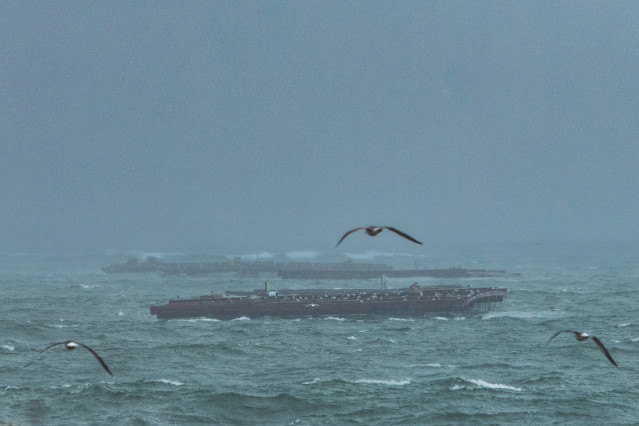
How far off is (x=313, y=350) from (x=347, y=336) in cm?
1238

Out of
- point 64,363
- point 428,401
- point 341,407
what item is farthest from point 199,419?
point 64,363

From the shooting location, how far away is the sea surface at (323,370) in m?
59.7

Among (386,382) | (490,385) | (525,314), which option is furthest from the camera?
(525,314)

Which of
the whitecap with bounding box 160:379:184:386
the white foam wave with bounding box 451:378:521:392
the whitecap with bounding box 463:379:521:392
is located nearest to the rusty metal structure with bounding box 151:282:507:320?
the whitecap with bounding box 160:379:184:386

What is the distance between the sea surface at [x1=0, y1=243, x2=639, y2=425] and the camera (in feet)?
196

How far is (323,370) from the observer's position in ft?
250

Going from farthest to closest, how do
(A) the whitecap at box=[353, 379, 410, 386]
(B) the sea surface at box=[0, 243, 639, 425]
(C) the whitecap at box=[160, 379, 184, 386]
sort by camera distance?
(C) the whitecap at box=[160, 379, 184, 386], (A) the whitecap at box=[353, 379, 410, 386], (B) the sea surface at box=[0, 243, 639, 425]

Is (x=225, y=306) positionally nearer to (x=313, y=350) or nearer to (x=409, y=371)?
(x=313, y=350)

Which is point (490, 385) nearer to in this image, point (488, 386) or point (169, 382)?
point (488, 386)

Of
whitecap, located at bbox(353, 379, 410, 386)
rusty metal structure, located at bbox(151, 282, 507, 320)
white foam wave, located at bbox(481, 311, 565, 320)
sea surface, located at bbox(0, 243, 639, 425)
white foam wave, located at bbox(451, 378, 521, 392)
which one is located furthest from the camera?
rusty metal structure, located at bbox(151, 282, 507, 320)

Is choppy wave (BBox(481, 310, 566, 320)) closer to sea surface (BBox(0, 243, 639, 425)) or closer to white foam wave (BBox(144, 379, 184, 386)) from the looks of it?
sea surface (BBox(0, 243, 639, 425))

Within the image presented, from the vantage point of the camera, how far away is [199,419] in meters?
58.7

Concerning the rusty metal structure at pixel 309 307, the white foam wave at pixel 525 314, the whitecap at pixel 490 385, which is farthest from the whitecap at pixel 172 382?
the white foam wave at pixel 525 314

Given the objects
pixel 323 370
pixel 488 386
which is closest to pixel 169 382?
pixel 323 370
